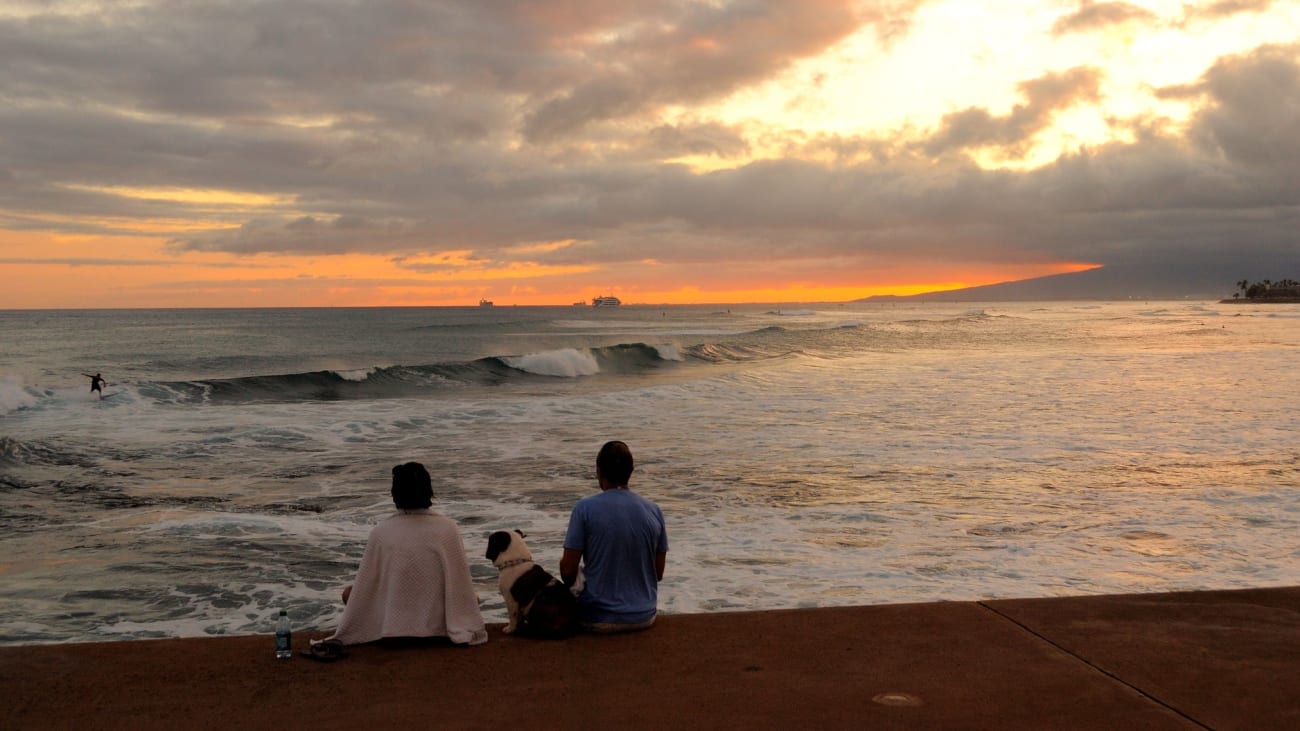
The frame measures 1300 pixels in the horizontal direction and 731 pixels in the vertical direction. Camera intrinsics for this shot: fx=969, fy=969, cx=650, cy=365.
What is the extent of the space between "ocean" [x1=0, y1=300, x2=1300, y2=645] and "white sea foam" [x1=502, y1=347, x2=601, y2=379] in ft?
38.8

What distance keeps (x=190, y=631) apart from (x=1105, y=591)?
253 inches

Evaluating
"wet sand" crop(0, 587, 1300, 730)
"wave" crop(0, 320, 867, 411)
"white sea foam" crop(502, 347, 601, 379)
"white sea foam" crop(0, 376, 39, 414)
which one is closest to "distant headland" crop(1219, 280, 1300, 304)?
"wave" crop(0, 320, 867, 411)

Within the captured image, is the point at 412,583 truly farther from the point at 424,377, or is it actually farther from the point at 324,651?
the point at 424,377

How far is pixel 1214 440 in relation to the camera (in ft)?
49.1

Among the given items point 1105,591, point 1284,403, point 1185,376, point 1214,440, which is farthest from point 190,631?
point 1185,376

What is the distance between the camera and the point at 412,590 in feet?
16.8

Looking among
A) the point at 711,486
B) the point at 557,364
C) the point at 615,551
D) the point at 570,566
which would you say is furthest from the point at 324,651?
the point at 557,364

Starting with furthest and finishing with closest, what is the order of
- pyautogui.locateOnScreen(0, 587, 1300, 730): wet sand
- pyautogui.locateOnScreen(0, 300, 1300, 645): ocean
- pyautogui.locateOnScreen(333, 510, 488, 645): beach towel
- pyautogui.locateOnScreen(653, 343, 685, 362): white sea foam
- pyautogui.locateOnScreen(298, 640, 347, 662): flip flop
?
1. pyautogui.locateOnScreen(653, 343, 685, 362): white sea foam
2. pyautogui.locateOnScreen(0, 300, 1300, 645): ocean
3. pyautogui.locateOnScreen(333, 510, 488, 645): beach towel
4. pyautogui.locateOnScreen(298, 640, 347, 662): flip flop
5. pyautogui.locateOnScreen(0, 587, 1300, 730): wet sand

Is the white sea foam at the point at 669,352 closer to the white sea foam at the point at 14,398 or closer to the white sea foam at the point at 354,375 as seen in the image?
the white sea foam at the point at 354,375

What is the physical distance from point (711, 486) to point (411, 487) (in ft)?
23.9

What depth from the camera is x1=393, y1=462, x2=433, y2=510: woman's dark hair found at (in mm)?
5176

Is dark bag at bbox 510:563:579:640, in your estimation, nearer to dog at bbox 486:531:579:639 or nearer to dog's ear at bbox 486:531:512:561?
dog at bbox 486:531:579:639

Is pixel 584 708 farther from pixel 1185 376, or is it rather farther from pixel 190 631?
pixel 1185 376

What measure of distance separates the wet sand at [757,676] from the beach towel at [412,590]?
0.45ft
